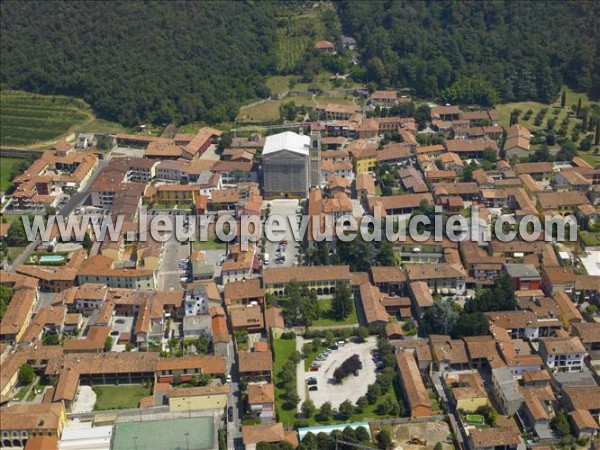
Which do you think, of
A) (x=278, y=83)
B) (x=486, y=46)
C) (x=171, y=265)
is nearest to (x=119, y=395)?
(x=171, y=265)

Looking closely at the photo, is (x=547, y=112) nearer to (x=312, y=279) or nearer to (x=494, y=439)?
(x=312, y=279)

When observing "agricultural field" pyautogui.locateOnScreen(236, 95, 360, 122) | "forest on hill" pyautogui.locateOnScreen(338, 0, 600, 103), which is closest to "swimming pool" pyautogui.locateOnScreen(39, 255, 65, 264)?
"agricultural field" pyautogui.locateOnScreen(236, 95, 360, 122)

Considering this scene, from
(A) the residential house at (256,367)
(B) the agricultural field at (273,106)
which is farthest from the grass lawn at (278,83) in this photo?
(A) the residential house at (256,367)

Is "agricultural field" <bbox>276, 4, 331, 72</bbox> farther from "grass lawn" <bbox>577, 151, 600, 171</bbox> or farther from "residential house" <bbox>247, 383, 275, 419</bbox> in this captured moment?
"residential house" <bbox>247, 383, 275, 419</bbox>

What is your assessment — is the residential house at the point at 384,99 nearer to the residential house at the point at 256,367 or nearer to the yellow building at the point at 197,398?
the residential house at the point at 256,367

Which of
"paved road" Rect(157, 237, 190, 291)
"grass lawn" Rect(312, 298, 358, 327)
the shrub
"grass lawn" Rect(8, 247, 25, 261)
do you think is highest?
"grass lawn" Rect(8, 247, 25, 261)

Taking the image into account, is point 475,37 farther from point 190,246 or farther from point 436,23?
point 190,246

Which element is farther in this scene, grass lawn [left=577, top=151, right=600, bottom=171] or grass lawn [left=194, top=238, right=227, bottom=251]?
grass lawn [left=577, top=151, right=600, bottom=171]
